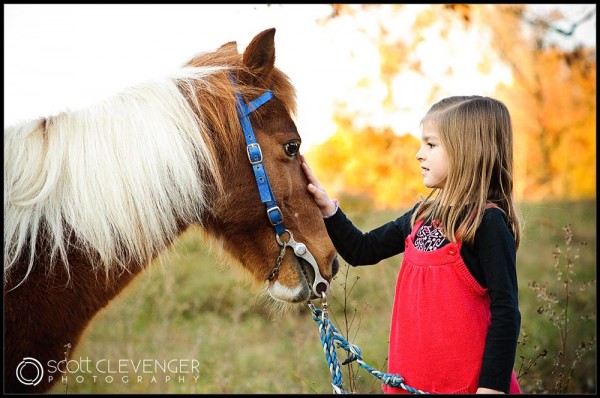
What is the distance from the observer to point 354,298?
7.20 metres

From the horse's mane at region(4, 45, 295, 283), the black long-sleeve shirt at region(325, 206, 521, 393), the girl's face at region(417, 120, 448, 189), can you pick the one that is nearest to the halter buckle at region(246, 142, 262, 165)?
the horse's mane at region(4, 45, 295, 283)

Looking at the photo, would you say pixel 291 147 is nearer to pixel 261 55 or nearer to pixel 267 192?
pixel 267 192

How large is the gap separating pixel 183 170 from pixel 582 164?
2490 cm

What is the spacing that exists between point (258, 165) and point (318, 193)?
39cm

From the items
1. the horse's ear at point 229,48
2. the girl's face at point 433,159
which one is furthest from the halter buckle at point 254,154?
the girl's face at point 433,159

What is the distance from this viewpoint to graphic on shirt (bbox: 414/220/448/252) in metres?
2.19

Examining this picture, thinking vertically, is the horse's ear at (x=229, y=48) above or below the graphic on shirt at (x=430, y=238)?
above

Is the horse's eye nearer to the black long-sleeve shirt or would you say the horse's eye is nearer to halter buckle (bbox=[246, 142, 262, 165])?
halter buckle (bbox=[246, 142, 262, 165])

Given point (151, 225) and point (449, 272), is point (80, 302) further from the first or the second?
point (449, 272)

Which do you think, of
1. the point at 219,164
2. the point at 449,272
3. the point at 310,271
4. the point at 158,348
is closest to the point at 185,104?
the point at 219,164

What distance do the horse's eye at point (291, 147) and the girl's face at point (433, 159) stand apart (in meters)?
0.65

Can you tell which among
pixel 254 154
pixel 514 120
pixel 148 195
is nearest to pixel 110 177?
pixel 148 195

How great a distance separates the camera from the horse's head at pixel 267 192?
2471 millimetres

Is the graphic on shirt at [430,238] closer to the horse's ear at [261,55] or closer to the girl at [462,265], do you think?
the girl at [462,265]
